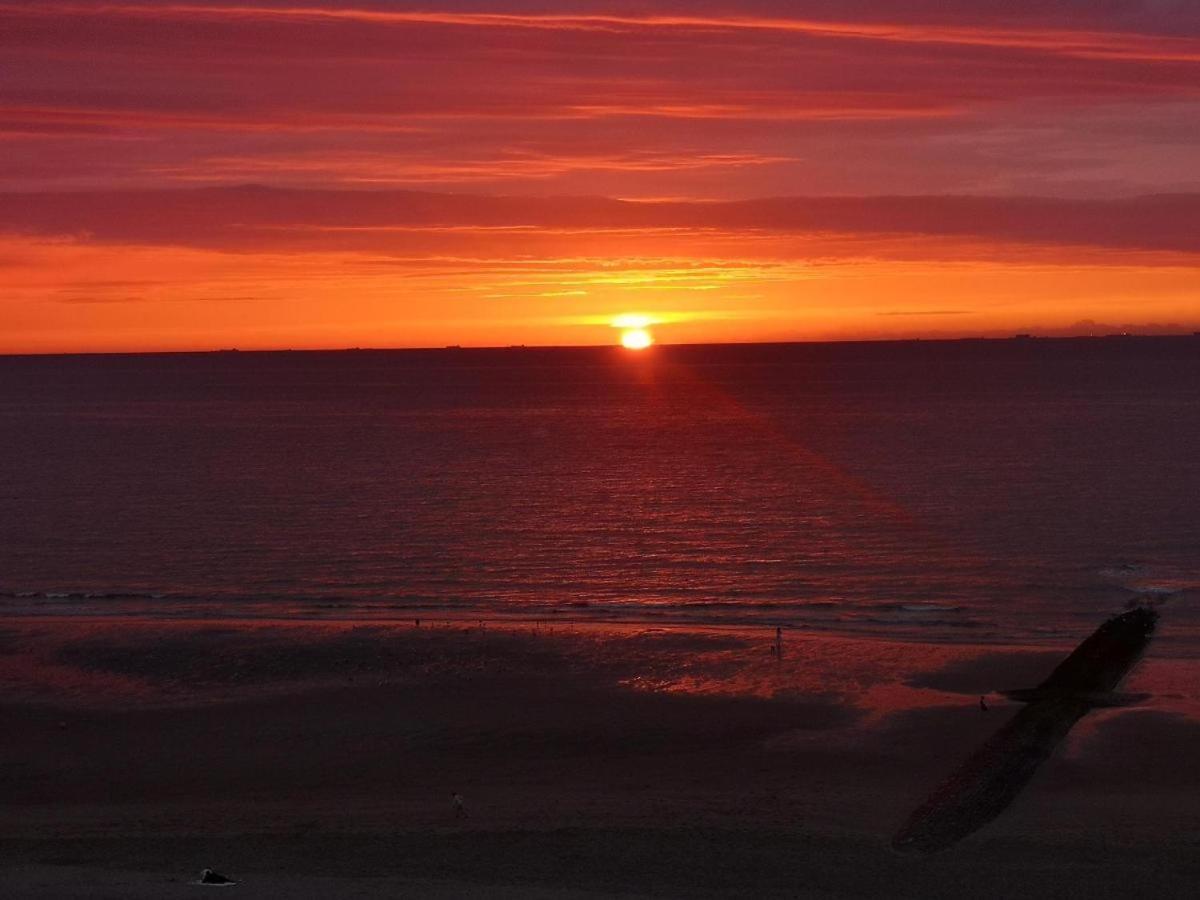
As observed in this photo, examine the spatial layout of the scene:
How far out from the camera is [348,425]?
133 meters

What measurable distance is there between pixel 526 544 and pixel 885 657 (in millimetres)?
22802

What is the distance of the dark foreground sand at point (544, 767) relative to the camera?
20.2 metres

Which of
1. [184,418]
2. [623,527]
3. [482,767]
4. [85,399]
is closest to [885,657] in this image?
[482,767]

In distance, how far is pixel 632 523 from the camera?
196 feet

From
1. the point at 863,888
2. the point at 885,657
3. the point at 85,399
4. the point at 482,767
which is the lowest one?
the point at 863,888

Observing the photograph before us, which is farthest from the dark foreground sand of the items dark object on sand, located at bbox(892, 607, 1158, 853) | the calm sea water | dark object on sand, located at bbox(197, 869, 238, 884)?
the calm sea water

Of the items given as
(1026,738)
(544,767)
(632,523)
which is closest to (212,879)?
(544,767)

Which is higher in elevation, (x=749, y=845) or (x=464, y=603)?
(x=464, y=603)

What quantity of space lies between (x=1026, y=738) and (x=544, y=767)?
9.85 meters

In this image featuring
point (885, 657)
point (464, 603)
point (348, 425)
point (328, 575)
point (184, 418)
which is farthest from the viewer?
point (184, 418)

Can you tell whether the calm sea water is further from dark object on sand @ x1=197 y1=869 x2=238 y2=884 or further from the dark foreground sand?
dark object on sand @ x1=197 y1=869 x2=238 y2=884

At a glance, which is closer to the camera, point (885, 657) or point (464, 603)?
point (885, 657)

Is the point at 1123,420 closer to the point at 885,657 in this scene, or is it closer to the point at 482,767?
the point at 885,657

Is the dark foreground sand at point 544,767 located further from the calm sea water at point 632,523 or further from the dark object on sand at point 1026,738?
the calm sea water at point 632,523
